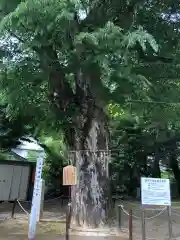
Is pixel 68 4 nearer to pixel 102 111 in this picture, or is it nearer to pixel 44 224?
pixel 102 111

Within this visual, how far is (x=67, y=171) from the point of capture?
32.0ft

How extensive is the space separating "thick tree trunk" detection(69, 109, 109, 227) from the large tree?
29 millimetres

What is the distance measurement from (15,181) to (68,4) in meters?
11.8

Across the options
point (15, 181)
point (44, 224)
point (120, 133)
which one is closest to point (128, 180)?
point (120, 133)

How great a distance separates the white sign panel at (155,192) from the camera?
8805mm

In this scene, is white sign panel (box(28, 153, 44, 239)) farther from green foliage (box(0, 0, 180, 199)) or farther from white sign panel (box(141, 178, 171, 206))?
white sign panel (box(141, 178, 171, 206))

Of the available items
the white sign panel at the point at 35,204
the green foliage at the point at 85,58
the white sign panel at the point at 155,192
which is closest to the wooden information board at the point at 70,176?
the white sign panel at the point at 35,204

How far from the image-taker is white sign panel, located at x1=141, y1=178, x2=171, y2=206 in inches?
347

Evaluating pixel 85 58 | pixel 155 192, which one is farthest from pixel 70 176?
pixel 85 58

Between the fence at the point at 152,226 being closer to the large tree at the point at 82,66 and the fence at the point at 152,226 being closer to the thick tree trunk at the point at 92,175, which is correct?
the thick tree trunk at the point at 92,175

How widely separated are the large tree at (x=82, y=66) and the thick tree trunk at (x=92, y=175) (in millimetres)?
29

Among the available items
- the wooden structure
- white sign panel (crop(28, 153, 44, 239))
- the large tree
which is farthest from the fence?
the wooden structure

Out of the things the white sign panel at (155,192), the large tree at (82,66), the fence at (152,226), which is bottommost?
the fence at (152,226)

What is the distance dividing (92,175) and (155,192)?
223 centimetres
